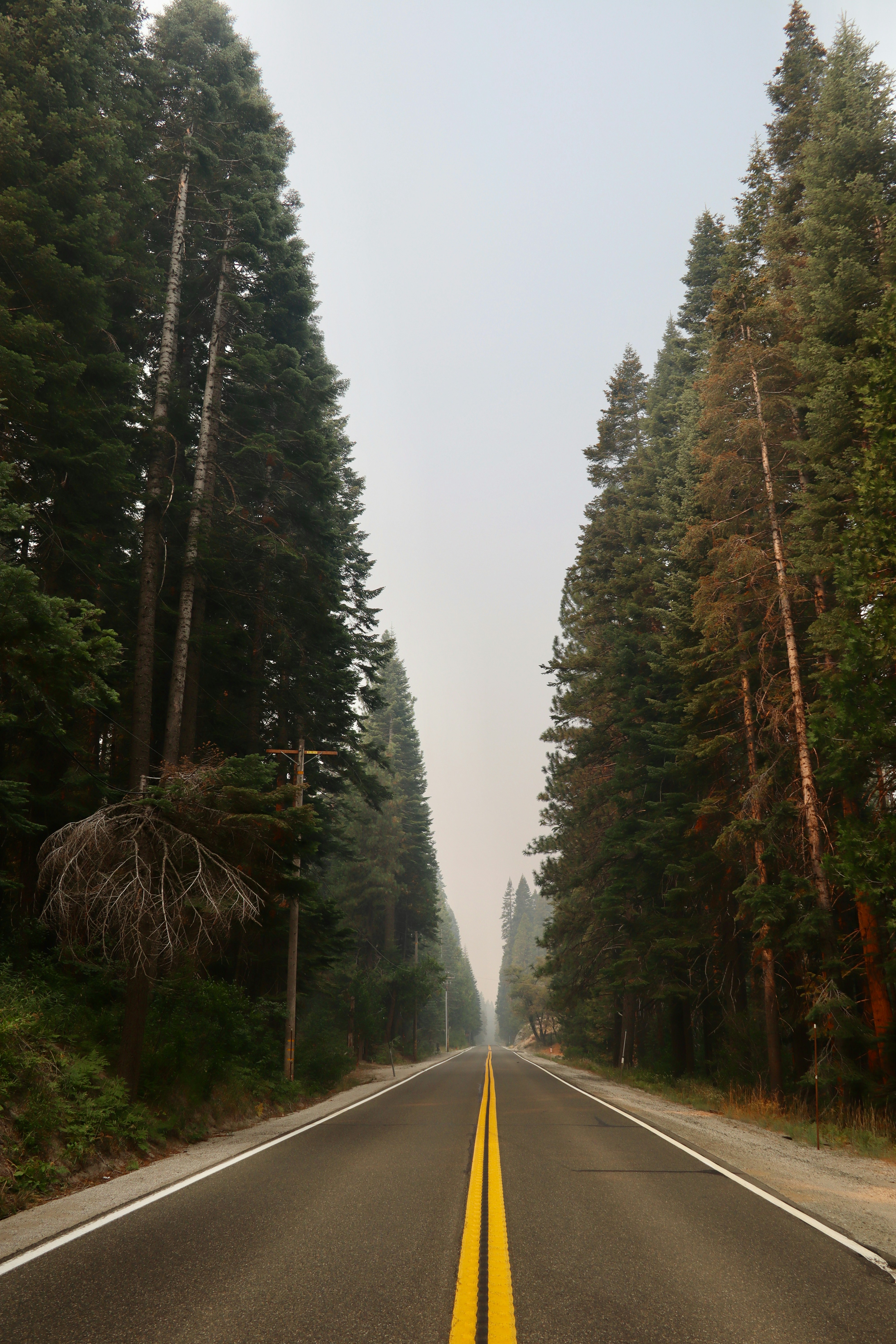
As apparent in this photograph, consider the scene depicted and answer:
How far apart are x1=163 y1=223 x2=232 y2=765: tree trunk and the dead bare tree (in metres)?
2.75

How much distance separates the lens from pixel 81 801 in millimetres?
12781

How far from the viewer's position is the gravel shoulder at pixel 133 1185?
6016mm

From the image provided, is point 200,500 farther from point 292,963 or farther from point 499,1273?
point 499,1273

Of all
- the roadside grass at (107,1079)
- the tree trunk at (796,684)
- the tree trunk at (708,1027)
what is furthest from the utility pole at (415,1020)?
the tree trunk at (796,684)

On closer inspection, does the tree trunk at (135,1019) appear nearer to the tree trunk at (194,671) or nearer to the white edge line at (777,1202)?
the tree trunk at (194,671)

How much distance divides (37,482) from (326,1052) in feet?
59.9

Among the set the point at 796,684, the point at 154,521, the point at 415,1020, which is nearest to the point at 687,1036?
the point at 796,684

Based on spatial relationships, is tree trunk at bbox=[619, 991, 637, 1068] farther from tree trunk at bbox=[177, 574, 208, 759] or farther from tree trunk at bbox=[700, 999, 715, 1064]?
tree trunk at bbox=[177, 574, 208, 759]

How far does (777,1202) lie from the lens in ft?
23.7

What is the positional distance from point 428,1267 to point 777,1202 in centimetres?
408

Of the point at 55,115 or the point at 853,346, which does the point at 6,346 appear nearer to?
the point at 55,115

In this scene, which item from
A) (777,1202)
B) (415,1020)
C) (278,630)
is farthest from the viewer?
(415,1020)

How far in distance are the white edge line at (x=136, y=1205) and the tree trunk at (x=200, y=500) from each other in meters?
6.45

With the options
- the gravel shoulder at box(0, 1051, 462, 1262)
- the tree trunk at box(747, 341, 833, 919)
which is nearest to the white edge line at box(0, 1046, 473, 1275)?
the gravel shoulder at box(0, 1051, 462, 1262)
